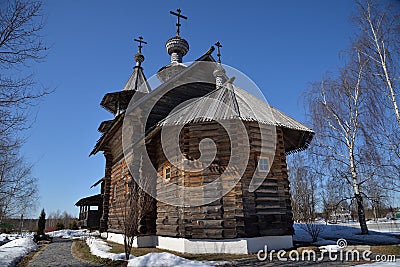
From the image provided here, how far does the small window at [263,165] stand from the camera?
10.8 meters

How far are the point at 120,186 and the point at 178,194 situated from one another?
624 cm

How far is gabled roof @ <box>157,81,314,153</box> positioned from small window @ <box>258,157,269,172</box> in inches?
58.2

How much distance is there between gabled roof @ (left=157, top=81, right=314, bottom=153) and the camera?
1062 cm

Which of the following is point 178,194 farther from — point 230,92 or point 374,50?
point 374,50

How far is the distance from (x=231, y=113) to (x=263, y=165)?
245cm

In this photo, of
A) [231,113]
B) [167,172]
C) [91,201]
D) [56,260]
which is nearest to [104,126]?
[91,201]

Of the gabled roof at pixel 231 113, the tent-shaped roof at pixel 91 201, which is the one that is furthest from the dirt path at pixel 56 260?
the tent-shaped roof at pixel 91 201

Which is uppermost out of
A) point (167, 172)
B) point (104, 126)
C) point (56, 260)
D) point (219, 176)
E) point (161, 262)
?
point (104, 126)

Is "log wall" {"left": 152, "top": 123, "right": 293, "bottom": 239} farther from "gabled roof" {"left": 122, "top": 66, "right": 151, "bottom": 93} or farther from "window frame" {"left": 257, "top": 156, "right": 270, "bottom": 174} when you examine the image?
"gabled roof" {"left": 122, "top": 66, "right": 151, "bottom": 93}

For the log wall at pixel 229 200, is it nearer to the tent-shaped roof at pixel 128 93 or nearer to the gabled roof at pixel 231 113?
the gabled roof at pixel 231 113

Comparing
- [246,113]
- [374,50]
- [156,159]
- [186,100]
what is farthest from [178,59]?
[374,50]

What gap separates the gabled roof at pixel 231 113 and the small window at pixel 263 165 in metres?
1.48

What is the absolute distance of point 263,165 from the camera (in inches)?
428

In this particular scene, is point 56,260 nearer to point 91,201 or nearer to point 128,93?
point 128,93
